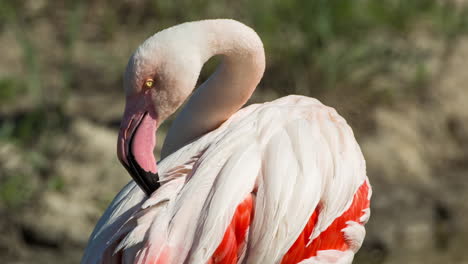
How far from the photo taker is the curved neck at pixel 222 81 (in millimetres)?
3178

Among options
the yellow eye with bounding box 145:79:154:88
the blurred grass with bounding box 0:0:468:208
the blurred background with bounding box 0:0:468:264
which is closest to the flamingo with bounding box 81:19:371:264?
the yellow eye with bounding box 145:79:154:88

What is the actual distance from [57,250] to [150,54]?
7.03 feet

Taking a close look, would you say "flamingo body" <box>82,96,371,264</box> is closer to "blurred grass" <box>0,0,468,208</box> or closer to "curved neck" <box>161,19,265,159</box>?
"curved neck" <box>161,19,265,159</box>

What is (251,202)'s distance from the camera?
9.61ft

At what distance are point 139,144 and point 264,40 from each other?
2960 mm

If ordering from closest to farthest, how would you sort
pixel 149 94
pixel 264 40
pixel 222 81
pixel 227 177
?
pixel 227 177 < pixel 149 94 < pixel 222 81 < pixel 264 40

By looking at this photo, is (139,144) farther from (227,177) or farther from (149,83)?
(227,177)

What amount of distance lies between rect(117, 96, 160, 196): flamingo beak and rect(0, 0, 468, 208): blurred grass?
7.47ft

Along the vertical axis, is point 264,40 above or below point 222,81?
below

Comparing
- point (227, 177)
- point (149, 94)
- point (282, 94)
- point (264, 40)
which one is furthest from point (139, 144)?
point (264, 40)

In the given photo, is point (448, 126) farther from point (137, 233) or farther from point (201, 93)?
point (137, 233)

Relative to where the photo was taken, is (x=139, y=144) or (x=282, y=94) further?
(x=282, y=94)

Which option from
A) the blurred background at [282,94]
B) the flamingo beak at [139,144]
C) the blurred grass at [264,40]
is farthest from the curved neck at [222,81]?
the blurred grass at [264,40]

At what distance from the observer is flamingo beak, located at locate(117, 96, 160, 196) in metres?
2.94
